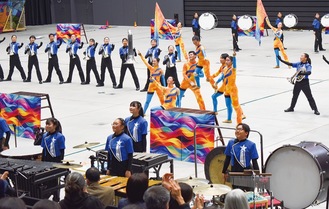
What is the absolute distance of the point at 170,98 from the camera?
17.6 m

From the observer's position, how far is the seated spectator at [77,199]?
7.86 metres

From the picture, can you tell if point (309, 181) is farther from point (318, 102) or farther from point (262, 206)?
point (318, 102)

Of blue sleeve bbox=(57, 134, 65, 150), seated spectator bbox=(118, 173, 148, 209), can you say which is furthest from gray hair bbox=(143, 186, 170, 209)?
blue sleeve bbox=(57, 134, 65, 150)

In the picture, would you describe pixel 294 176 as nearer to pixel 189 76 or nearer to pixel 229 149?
pixel 229 149

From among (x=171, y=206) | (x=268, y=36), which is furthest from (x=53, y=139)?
(x=268, y=36)

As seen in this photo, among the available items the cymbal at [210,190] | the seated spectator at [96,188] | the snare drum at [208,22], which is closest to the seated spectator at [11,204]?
the seated spectator at [96,188]

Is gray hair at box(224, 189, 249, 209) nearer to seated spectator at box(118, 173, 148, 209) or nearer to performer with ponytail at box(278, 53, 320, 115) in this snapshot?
seated spectator at box(118, 173, 148, 209)

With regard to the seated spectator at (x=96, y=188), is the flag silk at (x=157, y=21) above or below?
above

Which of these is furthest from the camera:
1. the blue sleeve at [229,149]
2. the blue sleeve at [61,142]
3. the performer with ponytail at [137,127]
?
the performer with ponytail at [137,127]

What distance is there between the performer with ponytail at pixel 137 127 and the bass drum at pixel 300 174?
9.48ft

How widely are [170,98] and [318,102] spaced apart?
19.0 ft

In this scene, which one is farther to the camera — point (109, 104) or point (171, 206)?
point (109, 104)

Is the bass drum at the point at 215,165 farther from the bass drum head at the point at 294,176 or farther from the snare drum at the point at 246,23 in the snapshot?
the snare drum at the point at 246,23

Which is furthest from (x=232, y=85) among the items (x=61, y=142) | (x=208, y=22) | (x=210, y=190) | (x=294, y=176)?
(x=208, y=22)
